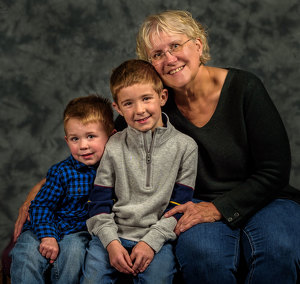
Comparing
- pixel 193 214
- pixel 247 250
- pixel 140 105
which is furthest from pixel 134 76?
pixel 247 250

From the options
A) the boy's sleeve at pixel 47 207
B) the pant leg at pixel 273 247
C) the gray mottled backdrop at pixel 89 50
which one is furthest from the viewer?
the gray mottled backdrop at pixel 89 50

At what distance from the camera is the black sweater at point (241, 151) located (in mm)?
1948

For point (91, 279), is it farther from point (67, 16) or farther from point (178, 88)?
point (67, 16)

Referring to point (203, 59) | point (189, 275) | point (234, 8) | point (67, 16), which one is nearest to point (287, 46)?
point (234, 8)

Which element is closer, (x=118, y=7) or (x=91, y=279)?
(x=91, y=279)

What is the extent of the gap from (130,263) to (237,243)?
0.48 m

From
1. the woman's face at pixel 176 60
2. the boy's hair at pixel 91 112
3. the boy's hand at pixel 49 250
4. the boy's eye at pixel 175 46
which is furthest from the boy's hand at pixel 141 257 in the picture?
the boy's eye at pixel 175 46

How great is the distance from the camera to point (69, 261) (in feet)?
6.01

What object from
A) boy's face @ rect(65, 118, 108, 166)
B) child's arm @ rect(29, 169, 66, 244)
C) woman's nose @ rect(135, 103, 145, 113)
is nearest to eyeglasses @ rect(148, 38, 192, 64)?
woman's nose @ rect(135, 103, 145, 113)

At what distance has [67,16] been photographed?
2932 mm

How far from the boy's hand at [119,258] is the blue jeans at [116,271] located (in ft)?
0.17

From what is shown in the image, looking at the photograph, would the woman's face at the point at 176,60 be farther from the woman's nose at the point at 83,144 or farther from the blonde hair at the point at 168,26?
the woman's nose at the point at 83,144

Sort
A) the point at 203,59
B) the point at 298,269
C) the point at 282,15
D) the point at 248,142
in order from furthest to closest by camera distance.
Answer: the point at 282,15
the point at 203,59
the point at 248,142
the point at 298,269

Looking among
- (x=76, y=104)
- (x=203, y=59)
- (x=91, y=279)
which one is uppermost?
(x=203, y=59)
